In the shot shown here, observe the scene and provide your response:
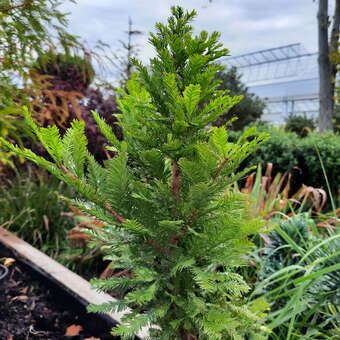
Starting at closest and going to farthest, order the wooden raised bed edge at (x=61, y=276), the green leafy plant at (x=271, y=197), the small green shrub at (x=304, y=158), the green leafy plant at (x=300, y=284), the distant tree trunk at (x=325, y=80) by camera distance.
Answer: the green leafy plant at (x=300, y=284) < the wooden raised bed edge at (x=61, y=276) < the green leafy plant at (x=271, y=197) < the small green shrub at (x=304, y=158) < the distant tree trunk at (x=325, y=80)

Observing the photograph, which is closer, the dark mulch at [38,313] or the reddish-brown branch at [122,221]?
the reddish-brown branch at [122,221]

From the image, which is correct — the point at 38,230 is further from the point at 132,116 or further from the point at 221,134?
the point at 221,134

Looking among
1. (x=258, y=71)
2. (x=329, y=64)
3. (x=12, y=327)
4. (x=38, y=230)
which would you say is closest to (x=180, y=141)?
(x=12, y=327)

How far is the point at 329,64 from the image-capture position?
833 cm

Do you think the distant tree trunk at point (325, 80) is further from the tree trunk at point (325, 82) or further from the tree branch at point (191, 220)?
the tree branch at point (191, 220)

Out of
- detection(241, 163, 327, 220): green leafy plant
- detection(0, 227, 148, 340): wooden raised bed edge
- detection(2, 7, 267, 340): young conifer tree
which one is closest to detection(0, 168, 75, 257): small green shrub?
detection(0, 227, 148, 340): wooden raised bed edge

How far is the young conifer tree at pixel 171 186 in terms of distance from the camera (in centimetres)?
60

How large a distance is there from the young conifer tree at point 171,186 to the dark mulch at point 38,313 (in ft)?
3.11

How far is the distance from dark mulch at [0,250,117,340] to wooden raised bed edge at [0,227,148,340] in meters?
0.04

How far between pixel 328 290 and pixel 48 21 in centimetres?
169

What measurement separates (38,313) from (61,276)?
23 cm

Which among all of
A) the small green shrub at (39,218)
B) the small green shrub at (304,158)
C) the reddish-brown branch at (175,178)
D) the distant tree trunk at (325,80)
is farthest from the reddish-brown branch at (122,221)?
the distant tree trunk at (325,80)

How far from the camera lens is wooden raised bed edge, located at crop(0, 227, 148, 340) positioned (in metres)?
1.67

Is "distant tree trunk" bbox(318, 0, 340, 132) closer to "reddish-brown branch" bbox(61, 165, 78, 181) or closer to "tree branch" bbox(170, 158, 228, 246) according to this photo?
"tree branch" bbox(170, 158, 228, 246)
